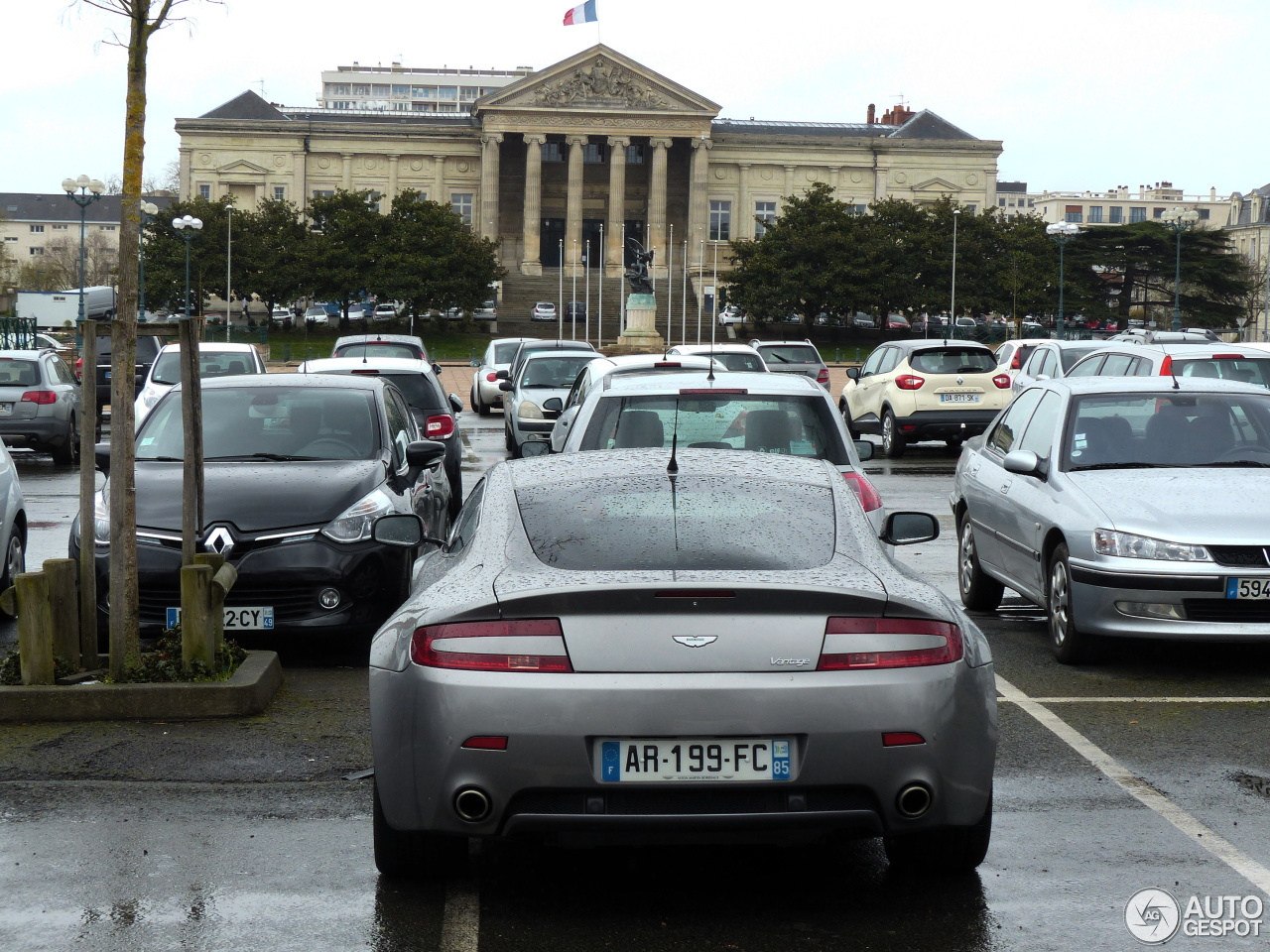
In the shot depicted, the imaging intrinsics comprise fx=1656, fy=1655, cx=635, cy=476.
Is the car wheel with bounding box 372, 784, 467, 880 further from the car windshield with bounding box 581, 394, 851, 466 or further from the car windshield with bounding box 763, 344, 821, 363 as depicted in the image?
the car windshield with bounding box 763, 344, 821, 363

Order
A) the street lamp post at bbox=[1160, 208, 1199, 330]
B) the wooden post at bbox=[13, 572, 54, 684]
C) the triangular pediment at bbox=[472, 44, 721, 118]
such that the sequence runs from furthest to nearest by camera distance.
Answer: the triangular pediment at bbox=[472, 44, 721, 118]
the street lamp post at bbox=[1160, 208, 1199, 330]
the wooden post at bbox=[13, 572, 54, 684]

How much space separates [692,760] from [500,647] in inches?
22.7

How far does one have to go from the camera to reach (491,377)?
3378 cm

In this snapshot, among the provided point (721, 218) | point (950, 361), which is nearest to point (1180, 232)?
point (721, 218)

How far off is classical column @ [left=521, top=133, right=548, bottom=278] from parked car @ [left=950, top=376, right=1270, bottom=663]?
93.5m

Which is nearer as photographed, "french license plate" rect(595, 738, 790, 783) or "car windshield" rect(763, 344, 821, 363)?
"french license plate" rect(595, 738, 790, 783)

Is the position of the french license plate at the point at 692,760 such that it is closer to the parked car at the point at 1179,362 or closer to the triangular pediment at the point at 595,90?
the parked car at the point at 1179,362

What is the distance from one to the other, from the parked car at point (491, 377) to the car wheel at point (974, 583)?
2257 centimetres

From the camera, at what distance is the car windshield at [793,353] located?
34.1 metres

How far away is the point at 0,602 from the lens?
7492 millimetres

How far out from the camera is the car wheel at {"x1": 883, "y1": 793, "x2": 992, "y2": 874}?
4.76m

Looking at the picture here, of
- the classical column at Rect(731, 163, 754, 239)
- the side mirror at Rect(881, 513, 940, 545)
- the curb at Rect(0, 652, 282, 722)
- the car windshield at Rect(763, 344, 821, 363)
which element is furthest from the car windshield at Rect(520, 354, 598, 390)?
the classical column at Rect(731, 163, 754, 239)

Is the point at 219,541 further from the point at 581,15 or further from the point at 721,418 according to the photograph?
the point at 581,15

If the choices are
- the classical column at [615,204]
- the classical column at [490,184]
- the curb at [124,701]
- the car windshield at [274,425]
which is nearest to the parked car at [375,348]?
the car windshield at [274,425]
